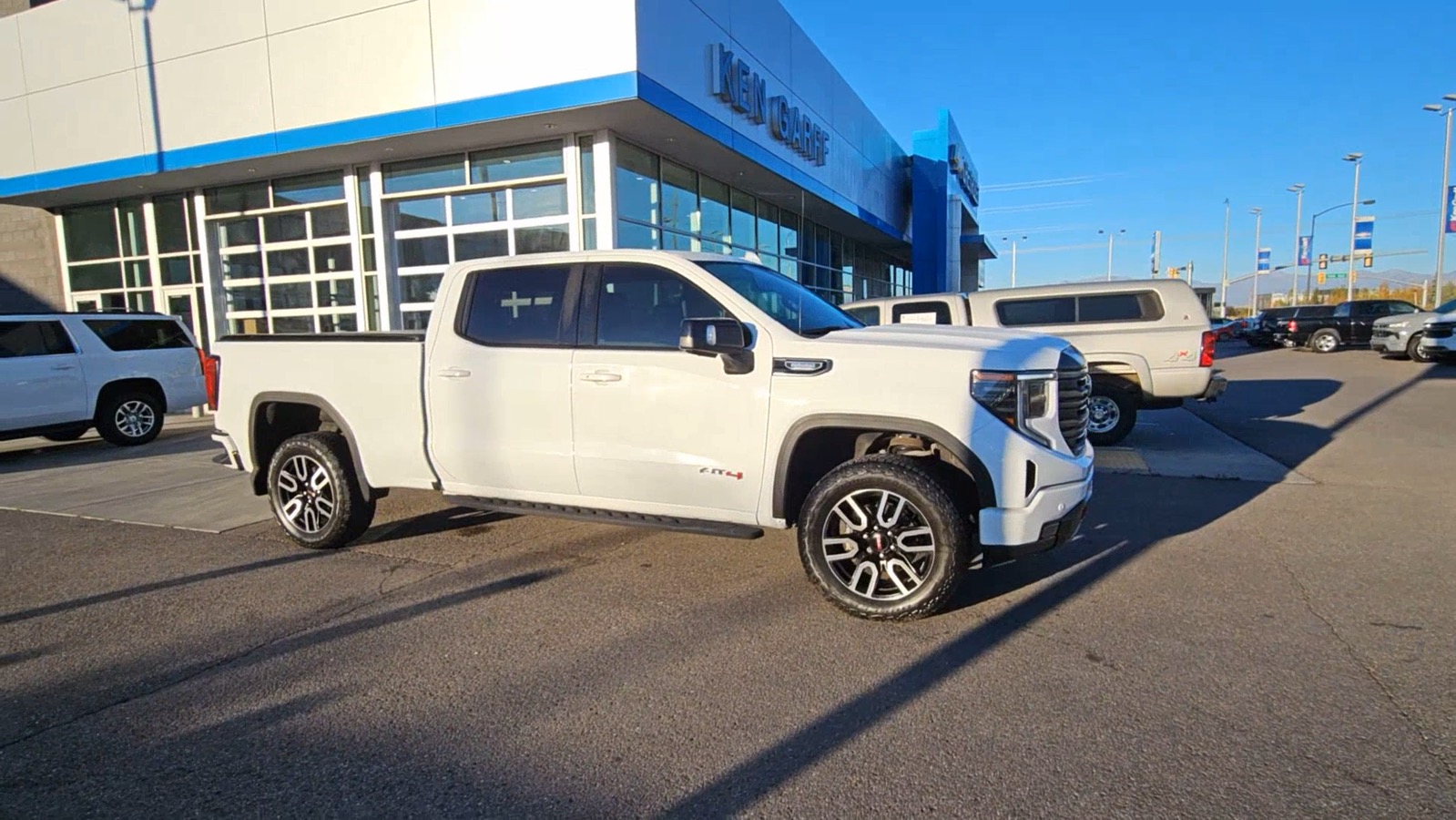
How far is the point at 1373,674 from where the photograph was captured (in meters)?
3.44

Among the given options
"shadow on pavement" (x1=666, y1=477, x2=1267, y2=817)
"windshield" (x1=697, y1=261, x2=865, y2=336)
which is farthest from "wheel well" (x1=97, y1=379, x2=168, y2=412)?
"shadow on pavement" (x1=666, y1=477, x2=1267, y2=817)

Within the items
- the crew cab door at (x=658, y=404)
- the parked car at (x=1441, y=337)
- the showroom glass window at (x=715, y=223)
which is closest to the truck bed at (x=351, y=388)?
the crew cab door at (x=658, y=404)

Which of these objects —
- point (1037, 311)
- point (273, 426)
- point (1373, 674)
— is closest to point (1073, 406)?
point (1373, 674)

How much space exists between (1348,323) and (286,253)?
104 feet

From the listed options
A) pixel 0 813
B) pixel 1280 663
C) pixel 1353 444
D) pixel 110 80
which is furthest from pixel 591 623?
pixel 110 80

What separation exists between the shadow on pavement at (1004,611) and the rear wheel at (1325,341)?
80.6ft

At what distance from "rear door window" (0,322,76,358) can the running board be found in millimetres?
8348

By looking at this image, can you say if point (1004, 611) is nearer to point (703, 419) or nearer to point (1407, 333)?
point (703, 419)

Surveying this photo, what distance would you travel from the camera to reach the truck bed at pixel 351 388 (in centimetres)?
526

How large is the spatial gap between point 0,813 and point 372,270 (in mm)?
13772

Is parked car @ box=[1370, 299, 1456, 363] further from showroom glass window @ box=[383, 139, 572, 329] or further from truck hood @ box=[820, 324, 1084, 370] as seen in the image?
truck hood @ box=[820, 324, 1084, 370]

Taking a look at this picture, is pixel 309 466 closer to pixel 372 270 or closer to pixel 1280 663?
pixel 1280 663

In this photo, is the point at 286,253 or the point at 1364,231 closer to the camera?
the point at 286,253

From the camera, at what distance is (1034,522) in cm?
388
